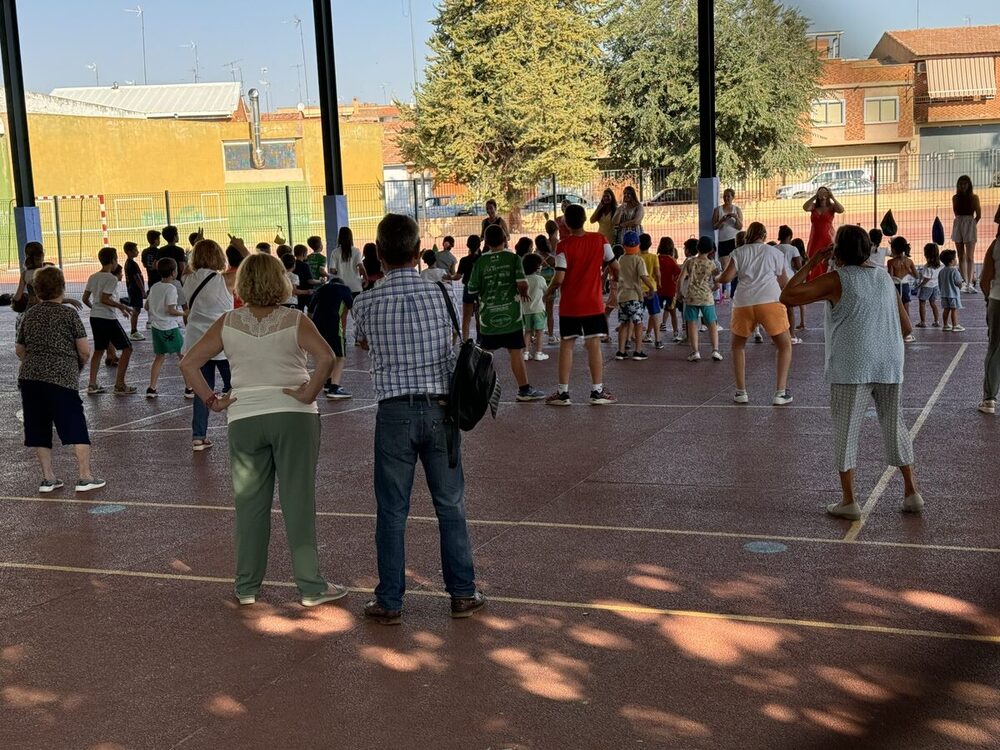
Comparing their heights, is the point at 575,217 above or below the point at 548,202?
below

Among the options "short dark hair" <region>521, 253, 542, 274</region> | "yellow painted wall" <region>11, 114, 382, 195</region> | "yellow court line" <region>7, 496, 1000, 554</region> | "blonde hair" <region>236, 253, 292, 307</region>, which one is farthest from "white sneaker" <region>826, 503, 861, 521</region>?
"yellow painted wall" <region>11, 114, 382, 195</region>

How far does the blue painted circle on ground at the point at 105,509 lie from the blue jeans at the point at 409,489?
10.8 feet

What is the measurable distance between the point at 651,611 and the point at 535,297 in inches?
359

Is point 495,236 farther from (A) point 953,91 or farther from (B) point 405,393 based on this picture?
(A) point 953,91

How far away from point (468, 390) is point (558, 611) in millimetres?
1199

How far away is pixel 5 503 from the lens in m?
8.86

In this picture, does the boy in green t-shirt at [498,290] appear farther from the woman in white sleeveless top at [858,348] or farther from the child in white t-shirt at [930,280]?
the child in white t-shirt at [930,280]

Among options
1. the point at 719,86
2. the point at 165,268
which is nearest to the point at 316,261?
the point at 165,268

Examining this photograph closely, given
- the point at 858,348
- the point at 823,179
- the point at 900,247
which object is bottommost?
the point at 858,348

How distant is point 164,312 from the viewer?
12.8 m

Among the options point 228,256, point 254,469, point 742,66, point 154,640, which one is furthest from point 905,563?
point 742,66

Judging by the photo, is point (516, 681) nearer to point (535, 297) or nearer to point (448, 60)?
point (535, 297)

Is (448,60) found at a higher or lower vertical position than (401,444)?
higher

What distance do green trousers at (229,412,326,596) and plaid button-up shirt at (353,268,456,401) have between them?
522 mm
